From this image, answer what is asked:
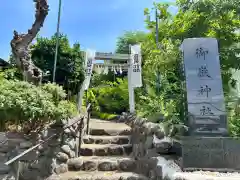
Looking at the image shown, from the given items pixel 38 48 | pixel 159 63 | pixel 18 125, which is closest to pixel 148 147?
pixel 159 63

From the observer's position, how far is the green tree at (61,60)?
7047 mm

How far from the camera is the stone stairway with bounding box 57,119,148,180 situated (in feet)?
12.5

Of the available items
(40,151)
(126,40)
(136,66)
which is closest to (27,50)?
(40,151)

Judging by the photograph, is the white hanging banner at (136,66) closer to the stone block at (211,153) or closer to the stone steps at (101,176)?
the stone steps at (101,176)

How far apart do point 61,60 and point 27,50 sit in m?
2.74

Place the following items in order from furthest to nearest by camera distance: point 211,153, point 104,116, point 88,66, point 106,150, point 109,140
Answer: point 104,116
point 88,66
point 109,140
point 106,150
point 211,153

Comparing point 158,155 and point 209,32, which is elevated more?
point 209,32

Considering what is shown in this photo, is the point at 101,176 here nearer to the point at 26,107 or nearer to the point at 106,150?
the point at 106,150

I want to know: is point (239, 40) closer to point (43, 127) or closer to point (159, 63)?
point (159, 63)

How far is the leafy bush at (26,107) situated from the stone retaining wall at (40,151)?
0.19 metres

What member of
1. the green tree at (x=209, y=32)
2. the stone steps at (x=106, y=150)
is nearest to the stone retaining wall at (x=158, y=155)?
the green tree at (x=209, y=32)

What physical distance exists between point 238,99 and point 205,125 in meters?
0.97

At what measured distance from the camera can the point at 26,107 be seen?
117 inches

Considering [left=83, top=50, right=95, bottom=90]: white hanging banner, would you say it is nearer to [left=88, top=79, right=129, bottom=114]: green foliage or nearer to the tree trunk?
[left=88, top=79, right=129, bottom=114]: green foliage
